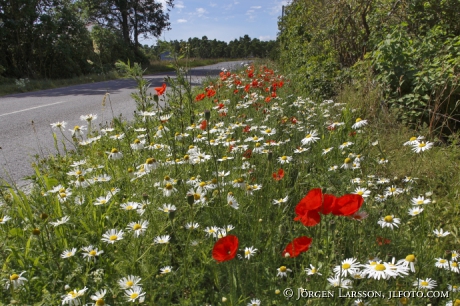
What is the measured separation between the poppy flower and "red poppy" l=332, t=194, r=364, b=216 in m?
0.34

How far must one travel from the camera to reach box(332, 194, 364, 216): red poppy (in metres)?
1.06

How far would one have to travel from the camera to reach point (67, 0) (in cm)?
1727

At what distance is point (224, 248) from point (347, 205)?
43 centimetres

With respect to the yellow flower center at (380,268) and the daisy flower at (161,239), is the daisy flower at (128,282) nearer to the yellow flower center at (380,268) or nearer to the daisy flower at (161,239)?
the daisy flower at (161,239)

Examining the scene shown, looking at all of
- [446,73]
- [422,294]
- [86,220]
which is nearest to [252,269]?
[422,294]

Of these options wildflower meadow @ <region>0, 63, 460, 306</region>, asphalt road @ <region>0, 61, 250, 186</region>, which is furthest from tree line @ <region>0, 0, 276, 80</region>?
wildflower meadow @ <region>0, 63, 460, 306</region>

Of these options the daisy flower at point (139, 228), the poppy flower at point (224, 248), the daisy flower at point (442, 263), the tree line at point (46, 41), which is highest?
the tree line at point (46, 41)

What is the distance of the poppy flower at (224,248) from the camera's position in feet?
3.72

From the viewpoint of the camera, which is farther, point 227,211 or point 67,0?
point 67,0

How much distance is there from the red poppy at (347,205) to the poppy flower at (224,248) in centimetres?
34

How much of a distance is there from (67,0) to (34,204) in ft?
60.0

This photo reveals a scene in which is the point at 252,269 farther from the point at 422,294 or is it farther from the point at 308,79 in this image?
the point at 308,79

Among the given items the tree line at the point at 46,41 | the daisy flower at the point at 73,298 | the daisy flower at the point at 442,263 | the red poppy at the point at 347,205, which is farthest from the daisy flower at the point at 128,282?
the tree line at the point at 46,41

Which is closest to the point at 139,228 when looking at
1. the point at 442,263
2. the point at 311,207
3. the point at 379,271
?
the point at 311,207
